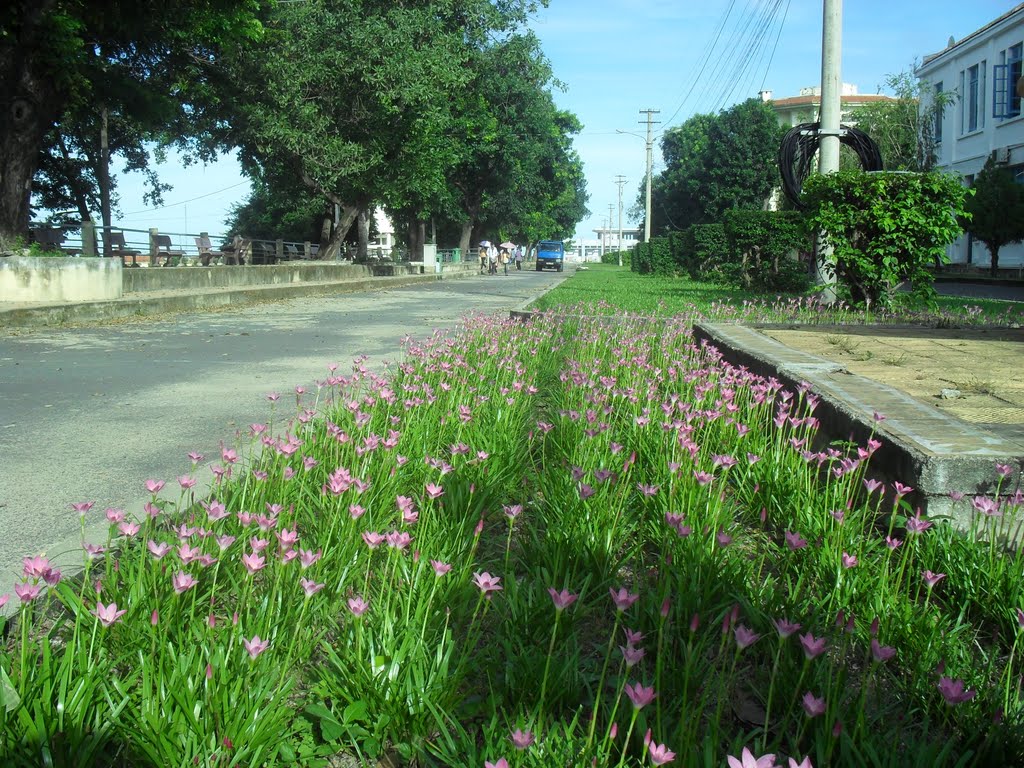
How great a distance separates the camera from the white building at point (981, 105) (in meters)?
38.6

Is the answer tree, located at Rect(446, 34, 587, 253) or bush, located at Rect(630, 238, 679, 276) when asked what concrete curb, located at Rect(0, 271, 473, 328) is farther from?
bush, located at Rect(630, 238, 679, 276)

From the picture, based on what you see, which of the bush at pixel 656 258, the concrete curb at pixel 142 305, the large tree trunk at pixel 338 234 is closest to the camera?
the concrete curb at pixel 142 305

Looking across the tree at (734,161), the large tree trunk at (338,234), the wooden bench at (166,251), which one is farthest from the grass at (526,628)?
the tree at (734,161)

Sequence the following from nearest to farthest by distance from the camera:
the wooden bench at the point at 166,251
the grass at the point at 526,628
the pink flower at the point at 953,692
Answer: the pink flower at the point at 953,692, the grass at the point at 526,628, the wooden bench at the point at 166,251

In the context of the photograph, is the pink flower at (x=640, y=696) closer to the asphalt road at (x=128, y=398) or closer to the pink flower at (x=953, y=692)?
the pink flower at (x=953, y=692)

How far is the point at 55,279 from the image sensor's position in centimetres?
1478

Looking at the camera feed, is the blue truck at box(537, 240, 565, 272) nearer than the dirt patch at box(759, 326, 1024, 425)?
No

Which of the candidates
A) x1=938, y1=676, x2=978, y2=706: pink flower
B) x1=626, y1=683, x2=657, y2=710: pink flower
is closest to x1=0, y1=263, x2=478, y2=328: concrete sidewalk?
x1=626, y1=683, x2=657, y2=710: pink flower

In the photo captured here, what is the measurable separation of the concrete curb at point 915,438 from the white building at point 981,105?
1436 inches

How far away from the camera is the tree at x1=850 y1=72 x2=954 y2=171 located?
35.5 m

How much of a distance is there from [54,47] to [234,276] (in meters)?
7.19

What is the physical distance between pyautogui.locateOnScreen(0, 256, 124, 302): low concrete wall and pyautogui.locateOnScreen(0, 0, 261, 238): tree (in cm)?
293

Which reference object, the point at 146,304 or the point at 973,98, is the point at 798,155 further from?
the point at 973,98

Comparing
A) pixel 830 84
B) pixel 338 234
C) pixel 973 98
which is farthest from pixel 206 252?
pixel 973 98
